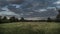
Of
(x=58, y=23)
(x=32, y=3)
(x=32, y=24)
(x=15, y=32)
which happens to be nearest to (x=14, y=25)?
(x=15, y=32)

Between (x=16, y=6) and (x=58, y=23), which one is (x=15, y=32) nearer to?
(x=16, y=6)

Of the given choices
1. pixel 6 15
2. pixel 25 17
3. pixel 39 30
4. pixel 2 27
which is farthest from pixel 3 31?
pixel 39 30

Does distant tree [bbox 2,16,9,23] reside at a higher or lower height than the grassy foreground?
higher

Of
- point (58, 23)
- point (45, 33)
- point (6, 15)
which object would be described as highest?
point (6, 15)

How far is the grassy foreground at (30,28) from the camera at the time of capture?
3.82 m

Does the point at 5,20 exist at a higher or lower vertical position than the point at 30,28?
higher

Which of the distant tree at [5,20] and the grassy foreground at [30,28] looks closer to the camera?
the grassy foreground at [30,28]

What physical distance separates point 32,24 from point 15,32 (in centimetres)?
50

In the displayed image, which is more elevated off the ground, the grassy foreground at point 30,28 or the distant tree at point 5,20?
the distant tree at point 5,20

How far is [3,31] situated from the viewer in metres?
3.87

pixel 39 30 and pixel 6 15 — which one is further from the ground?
pixel 6 15

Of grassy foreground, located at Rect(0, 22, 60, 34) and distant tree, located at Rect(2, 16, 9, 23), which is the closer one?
grassy foreground, located at Rect(0, 22, 60, 34)

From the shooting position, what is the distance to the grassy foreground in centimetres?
382

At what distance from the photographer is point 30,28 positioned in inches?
152
